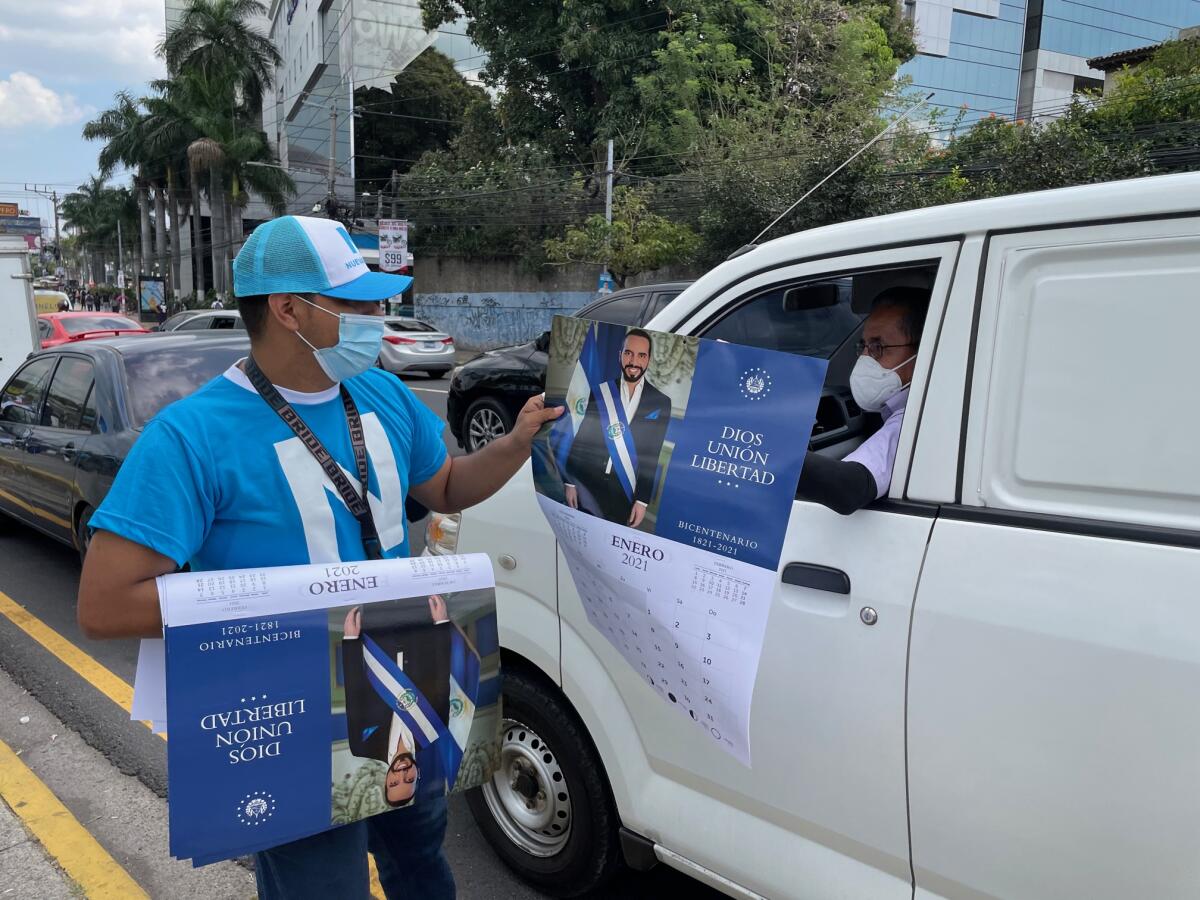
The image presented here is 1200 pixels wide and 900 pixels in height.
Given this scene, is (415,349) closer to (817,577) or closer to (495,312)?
(495,312)

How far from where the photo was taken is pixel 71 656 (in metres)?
4.49

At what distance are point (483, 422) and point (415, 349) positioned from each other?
9.53m

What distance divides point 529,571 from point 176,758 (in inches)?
42.7

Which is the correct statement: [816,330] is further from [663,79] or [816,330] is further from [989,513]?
[663,79]

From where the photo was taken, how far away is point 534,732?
2520 mm

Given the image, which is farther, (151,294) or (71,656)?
(151,294)

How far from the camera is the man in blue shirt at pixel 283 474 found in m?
1.52

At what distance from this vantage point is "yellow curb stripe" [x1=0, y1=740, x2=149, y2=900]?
2.71m

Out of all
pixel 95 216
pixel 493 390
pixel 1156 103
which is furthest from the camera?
pixel 95 216

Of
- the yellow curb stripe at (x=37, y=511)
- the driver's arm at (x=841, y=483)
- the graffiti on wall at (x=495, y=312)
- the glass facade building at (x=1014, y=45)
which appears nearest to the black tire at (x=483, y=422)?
the yellow curb stripe at (x=37, y=511)

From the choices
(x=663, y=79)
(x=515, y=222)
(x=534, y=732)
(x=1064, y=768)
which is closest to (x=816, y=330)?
(x=534, y=732)

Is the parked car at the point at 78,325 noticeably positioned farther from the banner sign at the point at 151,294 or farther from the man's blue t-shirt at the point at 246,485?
the banner sign at the point at 151,294

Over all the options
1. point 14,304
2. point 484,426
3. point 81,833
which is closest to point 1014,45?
point 484,426

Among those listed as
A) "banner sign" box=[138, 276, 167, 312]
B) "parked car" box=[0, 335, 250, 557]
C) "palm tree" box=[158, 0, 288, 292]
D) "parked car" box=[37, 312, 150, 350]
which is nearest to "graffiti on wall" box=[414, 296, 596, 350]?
"parked car" box=[37, 312, 150, 350]
